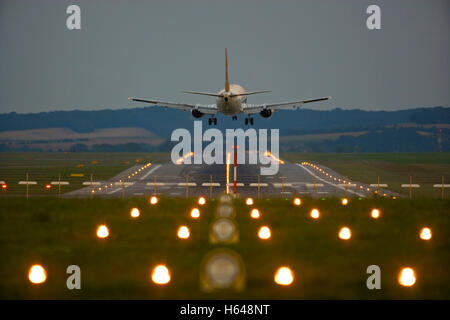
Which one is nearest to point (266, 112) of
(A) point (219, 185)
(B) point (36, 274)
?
(A) point (219, 185)

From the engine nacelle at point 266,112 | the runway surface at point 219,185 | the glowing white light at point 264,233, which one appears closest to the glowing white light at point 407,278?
the glowing white light at point 264,233

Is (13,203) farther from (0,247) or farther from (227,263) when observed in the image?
(227,263)

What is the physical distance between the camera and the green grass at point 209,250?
1552 cm

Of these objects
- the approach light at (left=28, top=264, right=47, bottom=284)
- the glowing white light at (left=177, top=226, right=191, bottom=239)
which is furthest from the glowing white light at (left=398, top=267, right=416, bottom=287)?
the approach light at (left=28, top=264, right=47, bottom=284)

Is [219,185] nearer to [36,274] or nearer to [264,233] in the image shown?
[264,233]

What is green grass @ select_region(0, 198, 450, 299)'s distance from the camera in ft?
50.9

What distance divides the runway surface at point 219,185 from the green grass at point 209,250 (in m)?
18.4

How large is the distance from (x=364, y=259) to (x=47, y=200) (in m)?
25.3

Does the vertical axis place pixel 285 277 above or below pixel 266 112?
below

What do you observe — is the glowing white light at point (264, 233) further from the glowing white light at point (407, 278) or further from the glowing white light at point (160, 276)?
the glowing white light at point (160, 276)

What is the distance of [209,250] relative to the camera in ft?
68.9

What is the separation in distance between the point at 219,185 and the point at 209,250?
4725cm
